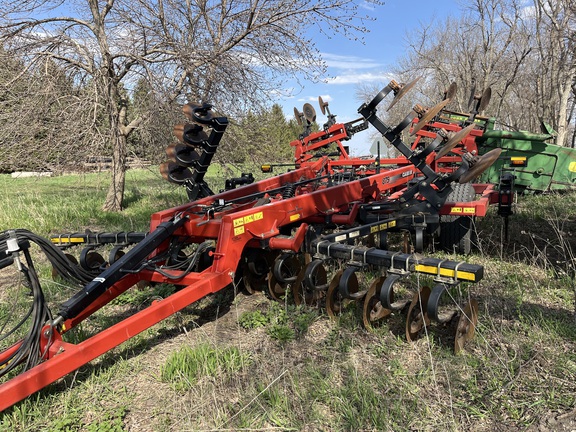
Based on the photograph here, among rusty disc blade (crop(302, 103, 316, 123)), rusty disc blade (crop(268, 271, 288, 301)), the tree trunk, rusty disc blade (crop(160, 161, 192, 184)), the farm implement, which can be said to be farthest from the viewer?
rusty disc blade (crop(302, 103, 316, 123))

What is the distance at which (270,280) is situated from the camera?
433cm

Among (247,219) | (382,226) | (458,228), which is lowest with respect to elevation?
(458,228)

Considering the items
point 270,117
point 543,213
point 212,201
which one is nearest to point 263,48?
point 270,117

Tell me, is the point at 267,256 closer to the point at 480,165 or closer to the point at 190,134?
the point at 190,134

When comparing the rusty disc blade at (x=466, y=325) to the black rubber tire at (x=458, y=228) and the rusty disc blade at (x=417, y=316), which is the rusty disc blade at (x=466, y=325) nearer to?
the rusty disc blade at (x=417, y=316)

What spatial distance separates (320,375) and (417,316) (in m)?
0.99

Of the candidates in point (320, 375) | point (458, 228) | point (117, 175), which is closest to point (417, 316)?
point (320, 375)

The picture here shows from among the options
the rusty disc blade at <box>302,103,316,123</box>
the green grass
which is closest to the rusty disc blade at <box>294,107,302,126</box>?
the rusty disc blade at <box>302,103,316,123</box>

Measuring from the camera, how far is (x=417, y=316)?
3.41m

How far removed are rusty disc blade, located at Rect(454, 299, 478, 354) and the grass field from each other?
0.24 ft

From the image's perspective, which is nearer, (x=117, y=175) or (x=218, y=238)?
(x=218, y=238)

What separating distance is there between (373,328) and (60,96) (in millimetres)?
7764

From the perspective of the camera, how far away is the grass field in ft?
8.29

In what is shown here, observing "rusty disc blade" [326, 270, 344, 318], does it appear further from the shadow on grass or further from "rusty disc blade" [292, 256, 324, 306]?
the shadow on grass
